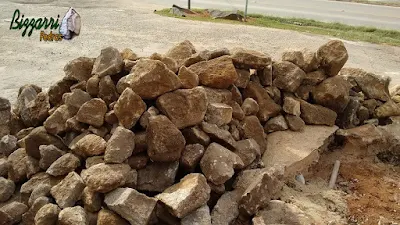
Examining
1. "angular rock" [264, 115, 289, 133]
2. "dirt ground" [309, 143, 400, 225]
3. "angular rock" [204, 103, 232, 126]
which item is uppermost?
"angular rock" [204, 103, 232, 126]

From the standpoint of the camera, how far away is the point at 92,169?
403cm

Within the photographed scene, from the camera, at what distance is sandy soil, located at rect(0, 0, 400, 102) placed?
28.6 feet

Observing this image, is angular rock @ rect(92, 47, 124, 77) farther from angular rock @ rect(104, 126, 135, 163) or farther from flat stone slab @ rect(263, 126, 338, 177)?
flat stone slab @ rect(263, 126, 338, 177)

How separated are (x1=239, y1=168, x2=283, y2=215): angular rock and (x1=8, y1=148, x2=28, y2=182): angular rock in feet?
Answer: 7.89

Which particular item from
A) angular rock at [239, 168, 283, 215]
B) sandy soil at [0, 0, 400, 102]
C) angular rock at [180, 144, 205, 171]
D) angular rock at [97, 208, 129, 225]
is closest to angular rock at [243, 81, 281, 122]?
angular rock at [239, 168, 283, 215]

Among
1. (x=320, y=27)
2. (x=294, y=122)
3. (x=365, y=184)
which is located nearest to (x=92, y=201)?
(x=294, y=122)

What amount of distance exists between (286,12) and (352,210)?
14.3 m

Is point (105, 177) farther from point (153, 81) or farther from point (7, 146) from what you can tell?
point (7, 146)

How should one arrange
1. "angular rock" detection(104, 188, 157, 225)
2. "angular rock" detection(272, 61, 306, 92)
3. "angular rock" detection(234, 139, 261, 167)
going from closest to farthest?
"angular rock" detection(104, 188, 157, 225)
"angular rock" detection(234, 139, 261, 167)
"angular rock" detection(272, 61, 306, 92)

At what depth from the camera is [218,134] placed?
4.61 m

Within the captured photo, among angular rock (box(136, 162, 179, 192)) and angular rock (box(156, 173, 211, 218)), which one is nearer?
angular rock (box(156, 173, 211, 218))

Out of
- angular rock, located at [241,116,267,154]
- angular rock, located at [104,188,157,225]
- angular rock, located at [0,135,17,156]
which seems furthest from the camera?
angular rock, located at [241,116,267,154]

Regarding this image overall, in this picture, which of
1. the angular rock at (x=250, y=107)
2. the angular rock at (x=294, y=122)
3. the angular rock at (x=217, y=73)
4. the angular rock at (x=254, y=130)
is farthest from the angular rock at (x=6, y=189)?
the angular rock at (x=294, y=122)

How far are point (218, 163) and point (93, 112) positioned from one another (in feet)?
4.84
